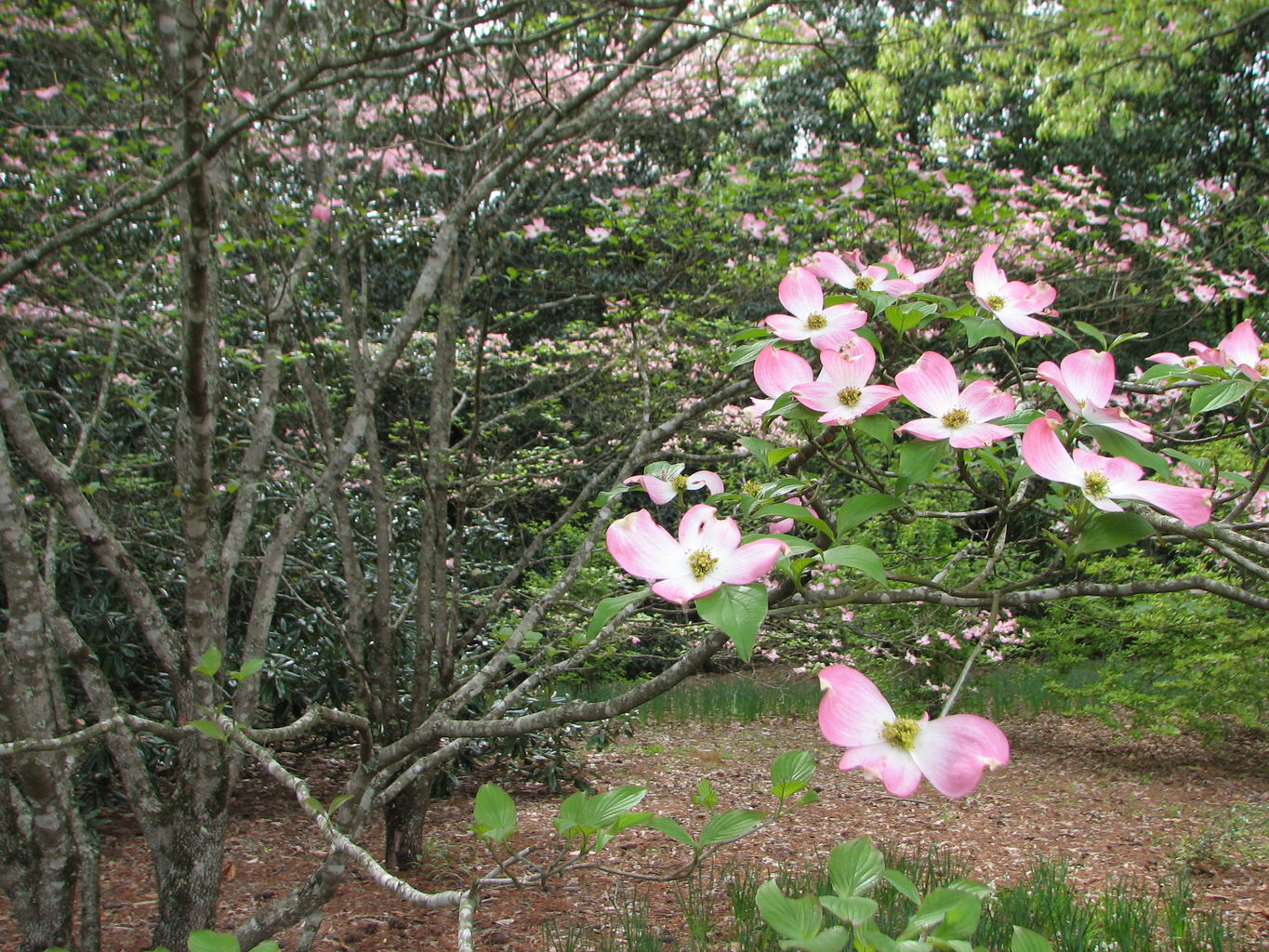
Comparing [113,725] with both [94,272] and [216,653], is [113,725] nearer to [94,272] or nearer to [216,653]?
[216,653]

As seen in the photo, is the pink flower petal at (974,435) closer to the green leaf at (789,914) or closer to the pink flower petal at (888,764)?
the pink flower petal at (888,764)

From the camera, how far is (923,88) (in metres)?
8.24

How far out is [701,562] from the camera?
26.4 inches

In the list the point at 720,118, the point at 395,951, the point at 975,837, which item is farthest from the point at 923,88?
the point at 395,951

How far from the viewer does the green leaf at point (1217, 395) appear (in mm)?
768

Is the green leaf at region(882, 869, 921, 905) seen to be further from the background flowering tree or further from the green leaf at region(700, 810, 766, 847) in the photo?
the background flowering tree

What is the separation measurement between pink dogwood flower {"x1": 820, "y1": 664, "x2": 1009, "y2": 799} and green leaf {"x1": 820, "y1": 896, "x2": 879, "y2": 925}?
95mm

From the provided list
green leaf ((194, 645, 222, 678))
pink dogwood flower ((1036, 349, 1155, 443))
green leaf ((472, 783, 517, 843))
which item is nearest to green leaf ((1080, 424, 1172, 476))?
pink dogwood flower ((1036, 349, 1155, 443))

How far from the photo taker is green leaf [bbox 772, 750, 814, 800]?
33.8 inches

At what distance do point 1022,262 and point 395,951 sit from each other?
124 inches

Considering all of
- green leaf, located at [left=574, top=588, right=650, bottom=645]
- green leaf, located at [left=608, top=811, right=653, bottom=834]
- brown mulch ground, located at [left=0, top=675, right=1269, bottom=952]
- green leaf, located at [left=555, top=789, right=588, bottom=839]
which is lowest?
brown mulch ground, located at [left=0, top=675, right=1269, bottom=952]

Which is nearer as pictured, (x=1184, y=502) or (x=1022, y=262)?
(x=1184, y=502)

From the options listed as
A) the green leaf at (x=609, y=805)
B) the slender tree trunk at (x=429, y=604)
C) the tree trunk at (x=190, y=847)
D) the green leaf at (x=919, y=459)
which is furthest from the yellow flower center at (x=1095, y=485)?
the slender tree trunk at (x=429, y=604)

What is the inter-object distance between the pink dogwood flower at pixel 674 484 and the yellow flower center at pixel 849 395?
19cm
